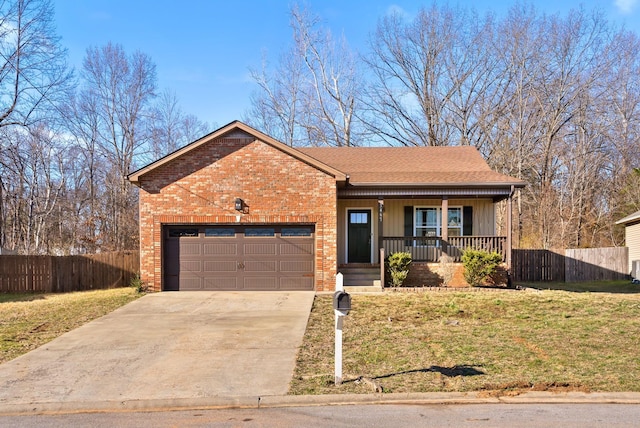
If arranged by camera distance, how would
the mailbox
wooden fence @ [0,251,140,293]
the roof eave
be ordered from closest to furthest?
1. the mailbox
2. the roof eave
3. wooden fence @ [0,251,140,293]

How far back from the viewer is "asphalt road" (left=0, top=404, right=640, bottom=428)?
519 cm

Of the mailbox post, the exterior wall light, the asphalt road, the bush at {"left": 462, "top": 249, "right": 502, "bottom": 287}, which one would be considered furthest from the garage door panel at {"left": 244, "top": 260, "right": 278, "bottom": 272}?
the asphalt road

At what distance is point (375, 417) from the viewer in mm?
5398

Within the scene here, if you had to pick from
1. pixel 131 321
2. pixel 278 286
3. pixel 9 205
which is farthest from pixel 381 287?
pixel 9 205

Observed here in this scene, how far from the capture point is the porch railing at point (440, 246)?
16328mm

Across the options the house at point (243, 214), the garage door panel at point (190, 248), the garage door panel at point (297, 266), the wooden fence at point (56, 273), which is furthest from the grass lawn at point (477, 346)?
the wooden fence at point (56, 273)

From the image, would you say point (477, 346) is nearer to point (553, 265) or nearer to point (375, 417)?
point (375, 417)

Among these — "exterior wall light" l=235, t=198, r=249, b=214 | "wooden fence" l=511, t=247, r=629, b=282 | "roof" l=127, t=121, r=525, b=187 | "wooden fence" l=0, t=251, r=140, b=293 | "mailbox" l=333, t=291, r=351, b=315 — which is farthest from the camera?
"wooden fence" l=511, t=247, r=629, b=282

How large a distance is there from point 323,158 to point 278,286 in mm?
6650

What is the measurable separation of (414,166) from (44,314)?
42.3 ft

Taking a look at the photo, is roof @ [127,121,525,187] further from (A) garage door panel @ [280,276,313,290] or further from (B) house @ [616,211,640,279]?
(B) house @ [616,211,640,279]

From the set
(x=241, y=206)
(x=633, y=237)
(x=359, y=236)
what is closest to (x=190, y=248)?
(x=241, y=206)

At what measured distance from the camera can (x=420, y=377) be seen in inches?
264

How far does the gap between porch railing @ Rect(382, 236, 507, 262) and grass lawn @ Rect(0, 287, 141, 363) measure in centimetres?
850
